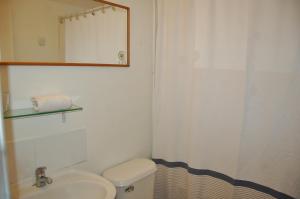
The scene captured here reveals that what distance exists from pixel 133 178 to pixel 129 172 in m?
0.07

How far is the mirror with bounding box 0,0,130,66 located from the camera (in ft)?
3.48

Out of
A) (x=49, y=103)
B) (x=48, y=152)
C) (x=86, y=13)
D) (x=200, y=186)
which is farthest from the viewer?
(x=200, y=186)

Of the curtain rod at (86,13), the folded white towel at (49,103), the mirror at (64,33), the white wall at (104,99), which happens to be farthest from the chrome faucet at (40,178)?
the curtain rod at (86,13)

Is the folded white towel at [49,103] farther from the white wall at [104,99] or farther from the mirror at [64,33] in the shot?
the mirror at [64,33]

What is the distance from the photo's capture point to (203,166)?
1.62 meters

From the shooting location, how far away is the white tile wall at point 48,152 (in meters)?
1.13

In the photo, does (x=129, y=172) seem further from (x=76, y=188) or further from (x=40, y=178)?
(x=40, y=178)

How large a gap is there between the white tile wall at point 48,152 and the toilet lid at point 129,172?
232mm

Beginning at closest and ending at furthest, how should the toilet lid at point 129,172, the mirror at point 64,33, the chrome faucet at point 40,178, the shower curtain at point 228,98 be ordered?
the mirror at point 64,33 < the chrome faucet at point 40,178 < the shower curtain at point 228,98 < the toilet lid at point 129,172

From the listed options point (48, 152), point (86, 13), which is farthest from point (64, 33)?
point (48, 152)

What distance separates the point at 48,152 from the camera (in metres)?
1.23

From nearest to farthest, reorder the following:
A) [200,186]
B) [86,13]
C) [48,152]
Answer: [48,152] < [86,13] < [200,186]

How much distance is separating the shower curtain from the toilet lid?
0.27 metres

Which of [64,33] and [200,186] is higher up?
[64,33]
